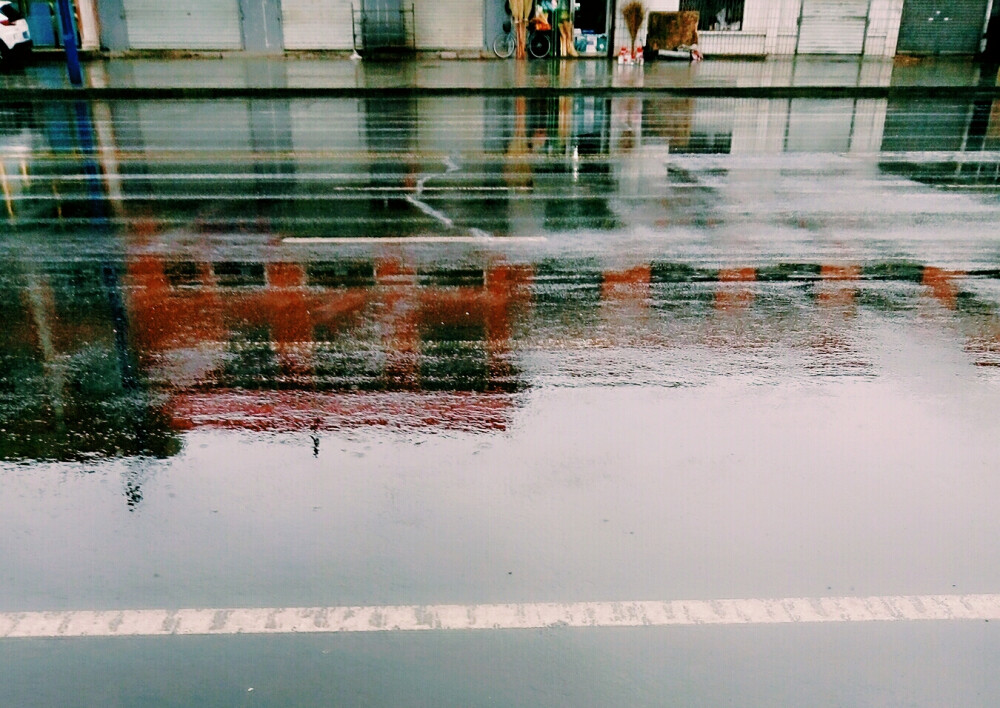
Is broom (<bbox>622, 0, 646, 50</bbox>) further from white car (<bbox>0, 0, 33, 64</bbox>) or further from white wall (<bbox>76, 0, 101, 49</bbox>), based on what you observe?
white car (<bbox>0, 0, 33, 64</bbox>)

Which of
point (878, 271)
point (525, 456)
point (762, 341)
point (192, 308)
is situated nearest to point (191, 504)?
point (525, 456)

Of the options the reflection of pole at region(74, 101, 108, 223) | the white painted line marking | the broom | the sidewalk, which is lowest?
the white painted line marking

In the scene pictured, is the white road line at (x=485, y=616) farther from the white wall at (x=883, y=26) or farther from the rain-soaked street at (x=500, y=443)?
the white wall at (x=883, y=26)

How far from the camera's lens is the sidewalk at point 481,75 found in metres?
20.2

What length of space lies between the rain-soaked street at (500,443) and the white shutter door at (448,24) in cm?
2074

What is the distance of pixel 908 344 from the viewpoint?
19.8 feet

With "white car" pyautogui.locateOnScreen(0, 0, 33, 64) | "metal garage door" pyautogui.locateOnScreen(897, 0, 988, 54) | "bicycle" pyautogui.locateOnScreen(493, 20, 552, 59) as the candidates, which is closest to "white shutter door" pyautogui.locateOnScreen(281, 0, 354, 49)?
"bicycle" pyautogui.locateOnScreen(493, 20, 552, 59)

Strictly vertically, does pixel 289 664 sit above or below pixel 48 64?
below

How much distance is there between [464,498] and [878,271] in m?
5.13

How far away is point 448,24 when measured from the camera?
28953 mm

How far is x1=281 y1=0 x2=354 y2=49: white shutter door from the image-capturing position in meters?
28.4

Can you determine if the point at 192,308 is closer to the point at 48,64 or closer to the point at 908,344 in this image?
the point at 908,344

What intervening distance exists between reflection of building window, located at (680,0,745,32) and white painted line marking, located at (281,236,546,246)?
23.9 meters

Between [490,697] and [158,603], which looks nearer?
[490,697]
